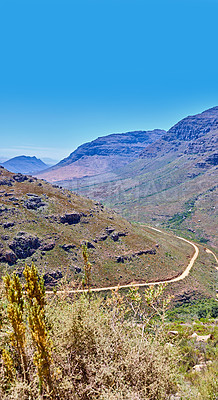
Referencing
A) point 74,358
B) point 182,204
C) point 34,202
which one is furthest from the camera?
point 182,204

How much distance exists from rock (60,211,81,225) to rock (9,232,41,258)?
488 inches

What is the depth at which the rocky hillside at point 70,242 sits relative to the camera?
47.0 m

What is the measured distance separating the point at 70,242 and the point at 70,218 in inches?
382

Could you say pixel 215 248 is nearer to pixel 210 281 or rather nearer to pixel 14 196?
pixel 210 281

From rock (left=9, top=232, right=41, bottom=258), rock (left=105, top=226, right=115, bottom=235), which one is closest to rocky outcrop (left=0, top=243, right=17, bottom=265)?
rock (left=9, top=232, right=41, bottom=258)

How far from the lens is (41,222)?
187ft

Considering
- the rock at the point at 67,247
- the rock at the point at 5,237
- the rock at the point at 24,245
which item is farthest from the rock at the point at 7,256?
the rock at the point at 67,247

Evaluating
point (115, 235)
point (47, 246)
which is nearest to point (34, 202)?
point (47, 246)

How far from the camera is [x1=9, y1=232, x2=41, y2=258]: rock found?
47.2 m

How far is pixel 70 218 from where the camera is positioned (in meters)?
61.9

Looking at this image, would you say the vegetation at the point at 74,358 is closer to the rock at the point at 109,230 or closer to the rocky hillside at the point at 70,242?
the rocky hillside at the point at 70,242

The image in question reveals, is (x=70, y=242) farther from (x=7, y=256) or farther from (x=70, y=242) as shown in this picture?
(x=7, y=256)

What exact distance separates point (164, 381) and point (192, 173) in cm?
19941

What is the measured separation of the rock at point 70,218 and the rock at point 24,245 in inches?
488
